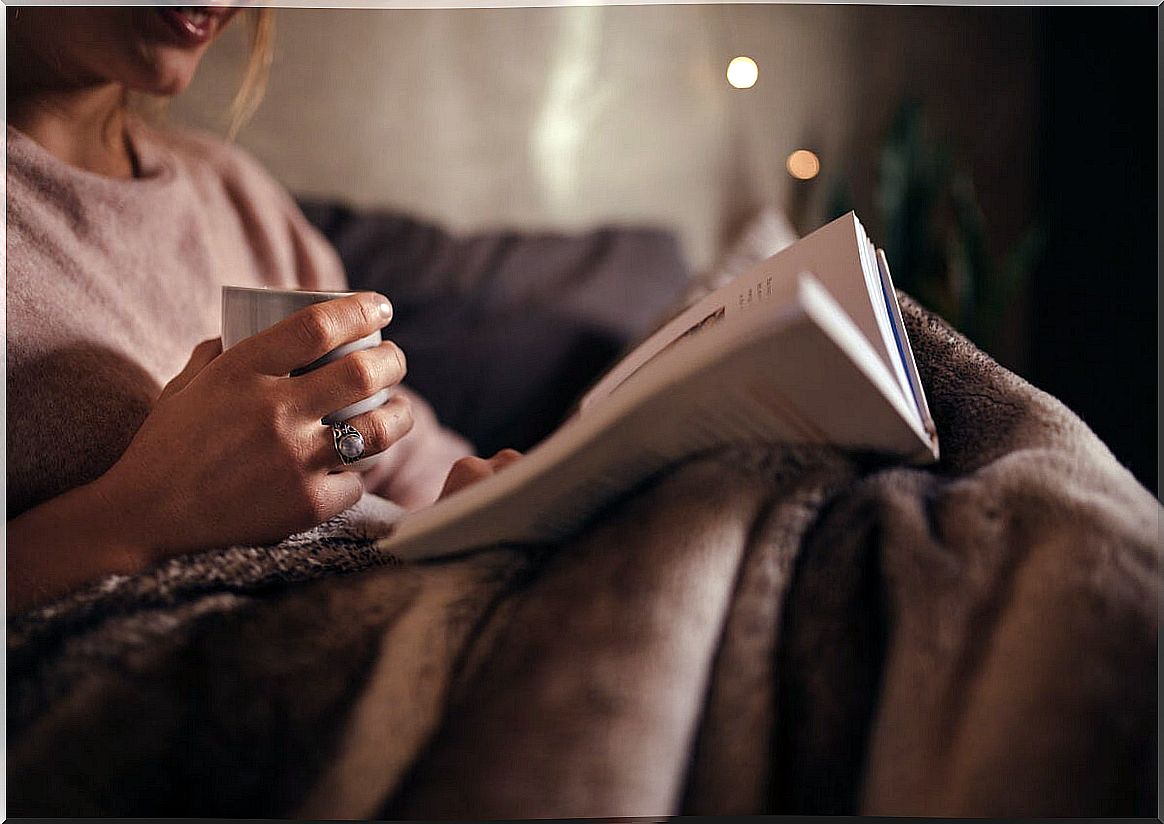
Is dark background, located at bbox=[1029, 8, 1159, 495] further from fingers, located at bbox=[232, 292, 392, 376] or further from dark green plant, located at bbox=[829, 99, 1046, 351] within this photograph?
fingers, located at bbox=[232, 292, 392, 376]

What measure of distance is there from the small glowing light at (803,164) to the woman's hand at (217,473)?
150 cm

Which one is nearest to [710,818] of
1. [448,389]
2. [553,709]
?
[553,709]

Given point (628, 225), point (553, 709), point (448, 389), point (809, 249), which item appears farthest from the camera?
point (628, 225)

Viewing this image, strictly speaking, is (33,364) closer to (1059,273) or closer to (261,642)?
(261,642)

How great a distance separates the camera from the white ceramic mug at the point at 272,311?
450 millimetres

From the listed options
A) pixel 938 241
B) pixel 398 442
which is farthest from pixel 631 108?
pixel 398 442

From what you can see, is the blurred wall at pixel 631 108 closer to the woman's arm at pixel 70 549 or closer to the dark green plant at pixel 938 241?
the dark green plant at pixel 938 241

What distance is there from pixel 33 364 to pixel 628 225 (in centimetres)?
120

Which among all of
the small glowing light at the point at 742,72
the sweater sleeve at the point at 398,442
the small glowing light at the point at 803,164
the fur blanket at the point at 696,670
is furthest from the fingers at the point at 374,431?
the small glowing light at the point at 803,164

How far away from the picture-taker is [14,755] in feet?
1.03

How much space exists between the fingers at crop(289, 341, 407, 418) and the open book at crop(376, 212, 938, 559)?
94mm

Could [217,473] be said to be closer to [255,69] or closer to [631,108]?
[255,69]

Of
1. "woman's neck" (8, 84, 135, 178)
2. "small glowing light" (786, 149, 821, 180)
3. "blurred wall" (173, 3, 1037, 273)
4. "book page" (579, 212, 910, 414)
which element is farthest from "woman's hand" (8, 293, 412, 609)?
"small glowing light" (786, 149, 821, 180)

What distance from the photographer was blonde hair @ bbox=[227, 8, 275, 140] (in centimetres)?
75
